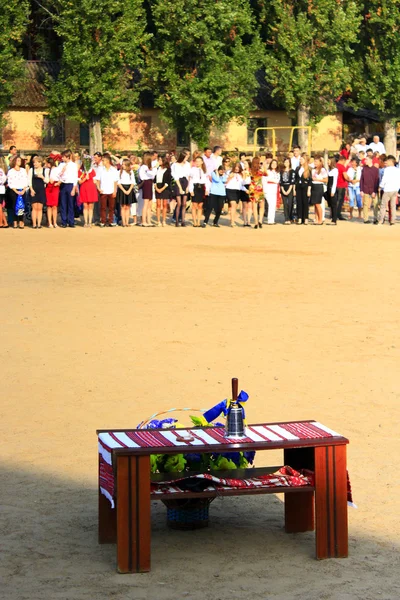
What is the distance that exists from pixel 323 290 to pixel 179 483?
11.5m

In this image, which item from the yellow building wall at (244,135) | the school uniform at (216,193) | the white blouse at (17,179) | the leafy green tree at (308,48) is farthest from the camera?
the yellow building wall at (244,135)

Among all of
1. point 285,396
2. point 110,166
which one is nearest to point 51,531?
point 285,396

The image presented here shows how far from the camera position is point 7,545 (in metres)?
6.87

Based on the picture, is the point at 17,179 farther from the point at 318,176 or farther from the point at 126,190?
the point at 318,176

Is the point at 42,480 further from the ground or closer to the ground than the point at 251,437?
closer to the ground

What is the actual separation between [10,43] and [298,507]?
5068 centimetres

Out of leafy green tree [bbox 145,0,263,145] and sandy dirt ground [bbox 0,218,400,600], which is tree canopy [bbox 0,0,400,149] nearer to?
leafy green tree [bbox 145,0,263,145]

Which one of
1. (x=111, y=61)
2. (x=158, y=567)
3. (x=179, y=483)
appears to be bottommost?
(x=158, y=567)

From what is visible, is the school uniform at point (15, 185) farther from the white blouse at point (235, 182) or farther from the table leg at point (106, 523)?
the table leg at point (106, 523)

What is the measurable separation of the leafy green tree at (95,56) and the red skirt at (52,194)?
25391 millimetres

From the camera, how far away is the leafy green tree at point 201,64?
55.5 metres

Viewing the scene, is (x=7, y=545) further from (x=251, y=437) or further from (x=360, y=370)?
(x=360, y=370)

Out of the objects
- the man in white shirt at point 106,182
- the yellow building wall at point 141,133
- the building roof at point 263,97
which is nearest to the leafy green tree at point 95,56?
the yellow building wall at point 141,133

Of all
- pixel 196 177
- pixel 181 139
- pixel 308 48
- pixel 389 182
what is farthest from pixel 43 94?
pixel 389 182
